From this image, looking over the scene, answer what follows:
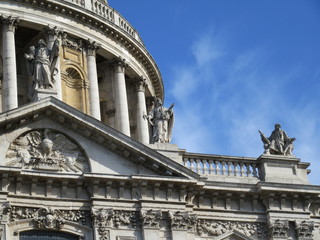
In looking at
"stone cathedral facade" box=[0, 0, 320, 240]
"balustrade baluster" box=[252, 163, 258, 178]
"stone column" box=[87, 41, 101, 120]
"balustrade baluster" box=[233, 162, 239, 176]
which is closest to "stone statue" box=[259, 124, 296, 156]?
"stone cathedral facade" box=[0, 0, 320, 240]

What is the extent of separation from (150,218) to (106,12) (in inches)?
716

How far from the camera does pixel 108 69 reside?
5250 cm

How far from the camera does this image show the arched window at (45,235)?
115ft

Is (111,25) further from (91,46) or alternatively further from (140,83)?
(140,83)

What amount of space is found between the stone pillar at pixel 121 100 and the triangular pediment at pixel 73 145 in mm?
Result: 12345

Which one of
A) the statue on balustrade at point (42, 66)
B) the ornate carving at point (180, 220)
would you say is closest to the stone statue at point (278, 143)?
the ornate carving at point (180, 220)

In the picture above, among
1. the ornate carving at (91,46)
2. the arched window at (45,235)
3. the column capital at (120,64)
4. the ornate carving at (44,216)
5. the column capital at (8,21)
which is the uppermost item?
the column capital at (8,21)

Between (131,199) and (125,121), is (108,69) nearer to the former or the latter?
(125,121)

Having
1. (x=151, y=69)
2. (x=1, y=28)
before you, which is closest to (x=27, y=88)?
(x=1, y=28)

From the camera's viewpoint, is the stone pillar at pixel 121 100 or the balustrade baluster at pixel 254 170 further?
the stone pillar at pixel 121 100

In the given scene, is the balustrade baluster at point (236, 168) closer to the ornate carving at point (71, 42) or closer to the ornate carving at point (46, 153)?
the ornate carving at point (46, 153)

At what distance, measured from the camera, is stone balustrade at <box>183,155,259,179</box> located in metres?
39.1

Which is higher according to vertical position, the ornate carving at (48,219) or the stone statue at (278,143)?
the stone statue at (278,143)

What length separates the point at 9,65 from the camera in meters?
47.8
